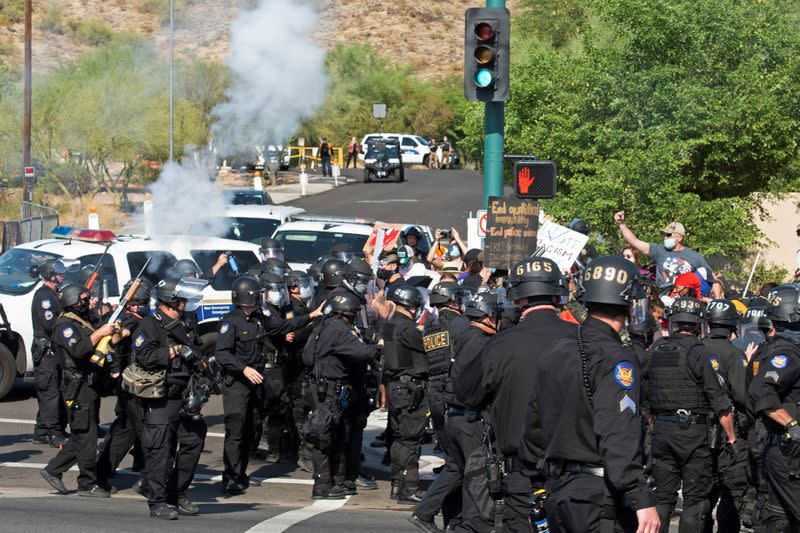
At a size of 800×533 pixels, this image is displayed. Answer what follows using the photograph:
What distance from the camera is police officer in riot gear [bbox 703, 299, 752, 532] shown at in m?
9.38

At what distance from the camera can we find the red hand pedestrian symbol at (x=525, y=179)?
575 inches

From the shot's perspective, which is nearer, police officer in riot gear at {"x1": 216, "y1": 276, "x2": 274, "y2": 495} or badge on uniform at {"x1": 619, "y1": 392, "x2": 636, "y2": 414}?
badge on uniform at {"x1": 619, "y1": 392, "x2": 636, "y2": 414}

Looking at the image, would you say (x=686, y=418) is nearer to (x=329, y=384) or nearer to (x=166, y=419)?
(x=329, y=384)

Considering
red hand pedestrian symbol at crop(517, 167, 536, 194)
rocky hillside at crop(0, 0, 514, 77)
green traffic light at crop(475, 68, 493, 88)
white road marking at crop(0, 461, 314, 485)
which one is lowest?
white road marking at crop(0, 461, 314, 485)

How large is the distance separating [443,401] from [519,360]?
3.24m

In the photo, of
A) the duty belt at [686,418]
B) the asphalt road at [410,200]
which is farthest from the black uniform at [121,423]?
the asphalt road at [410,200]

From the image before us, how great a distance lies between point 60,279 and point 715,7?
13080mm

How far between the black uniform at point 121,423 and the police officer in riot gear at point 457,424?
265cm

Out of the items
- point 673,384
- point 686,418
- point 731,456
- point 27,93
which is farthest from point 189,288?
point 27,93

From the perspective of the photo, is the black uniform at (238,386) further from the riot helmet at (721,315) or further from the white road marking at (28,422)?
the riot helmet at (721,315)

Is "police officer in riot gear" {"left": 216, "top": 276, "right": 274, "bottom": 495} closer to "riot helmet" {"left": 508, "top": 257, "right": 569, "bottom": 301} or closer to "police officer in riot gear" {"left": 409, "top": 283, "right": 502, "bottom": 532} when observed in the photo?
"police officer in riot gear" {"left": 409, "top": 283, "right": 502, "bottom": 532}

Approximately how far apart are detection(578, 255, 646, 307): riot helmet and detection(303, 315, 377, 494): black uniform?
5.45 m

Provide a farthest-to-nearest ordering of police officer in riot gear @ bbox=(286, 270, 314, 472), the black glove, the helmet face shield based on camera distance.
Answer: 1. police officer in riot gear @ bbox=(286, 270, 314, 472)
2. the helmet face shield
3. the black glove

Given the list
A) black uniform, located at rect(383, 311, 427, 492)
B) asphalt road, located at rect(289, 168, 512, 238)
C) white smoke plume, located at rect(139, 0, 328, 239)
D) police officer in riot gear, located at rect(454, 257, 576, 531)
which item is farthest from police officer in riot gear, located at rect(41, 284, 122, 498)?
asphalt road, located at rect(289, 168, 512, 238)
